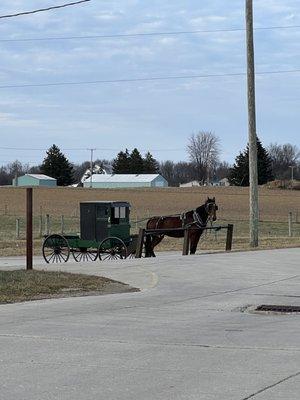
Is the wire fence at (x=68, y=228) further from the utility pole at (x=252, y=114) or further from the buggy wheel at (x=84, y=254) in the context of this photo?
the utility pole at (x=252, y=114)

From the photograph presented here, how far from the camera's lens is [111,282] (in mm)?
15641

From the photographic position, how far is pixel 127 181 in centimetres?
15350

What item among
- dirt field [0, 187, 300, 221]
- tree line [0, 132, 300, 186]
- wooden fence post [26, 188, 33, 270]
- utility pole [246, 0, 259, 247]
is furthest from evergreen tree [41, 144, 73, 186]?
wooden fence post [26, 188, 33, 270]

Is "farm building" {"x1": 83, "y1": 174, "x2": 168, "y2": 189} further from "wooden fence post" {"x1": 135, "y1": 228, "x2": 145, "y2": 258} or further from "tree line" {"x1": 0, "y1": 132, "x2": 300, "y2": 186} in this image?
"wooden fence post" {"x1": 135, "y1": 228, "x2": 145, "y2": 258}

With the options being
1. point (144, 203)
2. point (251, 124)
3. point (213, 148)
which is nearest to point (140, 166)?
point (213, 148)

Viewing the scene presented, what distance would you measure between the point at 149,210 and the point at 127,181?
88.7 m

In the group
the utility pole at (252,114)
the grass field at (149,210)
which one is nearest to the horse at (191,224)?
the utility pole at (252,114)

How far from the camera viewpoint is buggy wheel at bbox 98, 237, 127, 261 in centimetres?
2342

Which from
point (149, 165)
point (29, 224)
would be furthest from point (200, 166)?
point (29, 224)

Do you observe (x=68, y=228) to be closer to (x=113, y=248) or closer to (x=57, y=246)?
(x=57, y=246)

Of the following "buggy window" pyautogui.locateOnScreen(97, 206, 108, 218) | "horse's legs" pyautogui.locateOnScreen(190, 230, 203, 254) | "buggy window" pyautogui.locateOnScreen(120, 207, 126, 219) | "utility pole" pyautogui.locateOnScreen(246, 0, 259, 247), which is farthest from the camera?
"utility pole" pyautogui.locateOnScreen(246, 0, 259, 247)

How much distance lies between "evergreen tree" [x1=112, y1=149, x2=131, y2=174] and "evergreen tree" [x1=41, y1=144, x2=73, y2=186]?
21.7 metres

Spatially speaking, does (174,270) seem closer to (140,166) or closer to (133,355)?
(133,355)

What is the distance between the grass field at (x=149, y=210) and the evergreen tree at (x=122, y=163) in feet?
230
